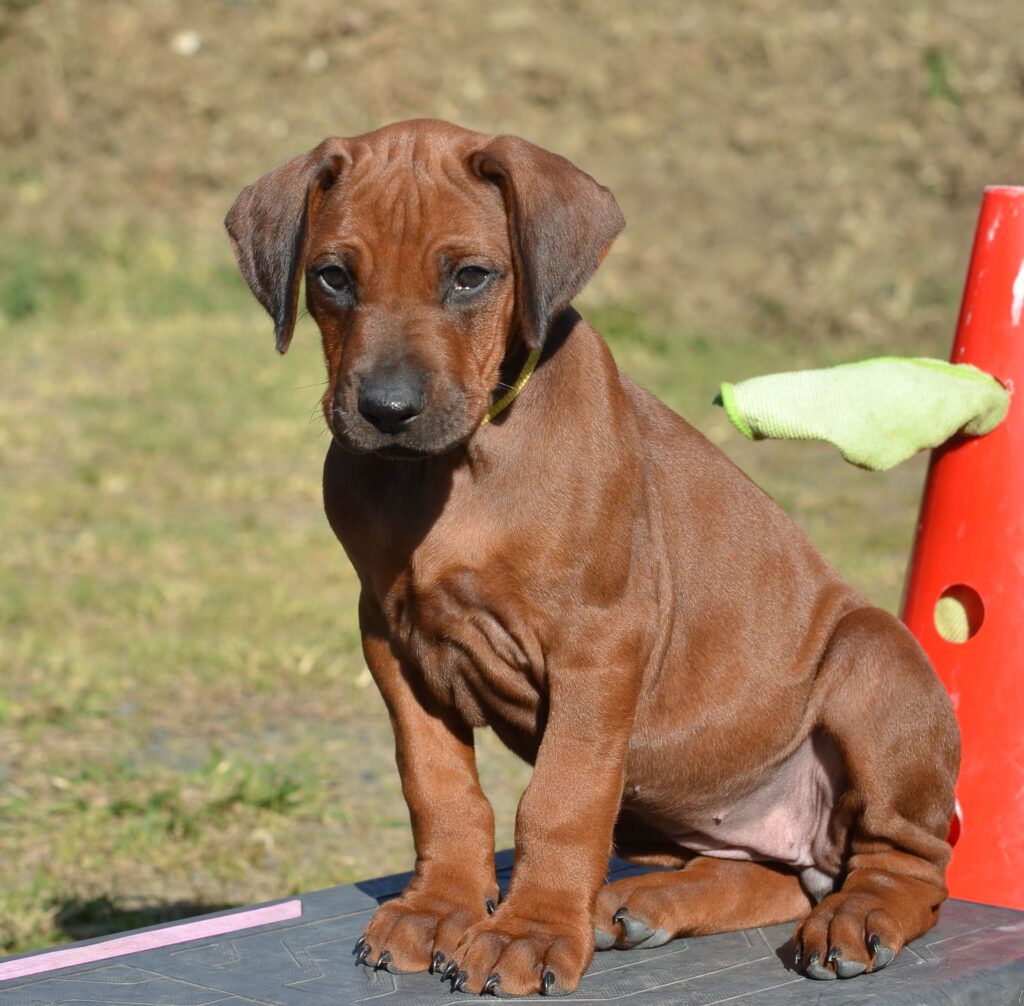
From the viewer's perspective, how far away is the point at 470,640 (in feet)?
11.5

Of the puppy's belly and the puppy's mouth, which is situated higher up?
the puppy's mouth

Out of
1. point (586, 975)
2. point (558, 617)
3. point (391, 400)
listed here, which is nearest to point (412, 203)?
point (391, 400)

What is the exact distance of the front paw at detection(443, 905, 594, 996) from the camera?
3.22 metres

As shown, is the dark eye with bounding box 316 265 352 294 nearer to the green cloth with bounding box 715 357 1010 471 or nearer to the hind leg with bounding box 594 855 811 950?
the green cloth with bounding box 715 357 1010 471

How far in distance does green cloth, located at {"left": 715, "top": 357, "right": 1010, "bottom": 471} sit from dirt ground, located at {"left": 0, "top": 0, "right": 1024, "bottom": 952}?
2298 millimetres

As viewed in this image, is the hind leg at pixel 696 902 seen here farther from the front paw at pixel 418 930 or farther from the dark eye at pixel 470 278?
the dark eye at pixel 470 278

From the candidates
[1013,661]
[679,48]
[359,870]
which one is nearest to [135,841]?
[359,870]

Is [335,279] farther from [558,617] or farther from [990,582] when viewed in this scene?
[990,582]

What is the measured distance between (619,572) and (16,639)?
4.71 metres

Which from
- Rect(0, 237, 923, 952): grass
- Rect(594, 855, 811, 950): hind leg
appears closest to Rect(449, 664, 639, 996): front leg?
Rect(594, 855, 811, 950): hind leg

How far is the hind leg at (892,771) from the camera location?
373cm

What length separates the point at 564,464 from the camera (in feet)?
11.4

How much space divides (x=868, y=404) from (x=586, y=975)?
1.63 metres

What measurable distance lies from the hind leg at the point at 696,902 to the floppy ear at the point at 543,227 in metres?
1.34
